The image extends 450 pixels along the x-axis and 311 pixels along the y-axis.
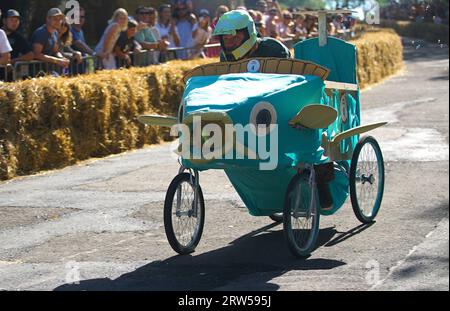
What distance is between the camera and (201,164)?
7.86 meters

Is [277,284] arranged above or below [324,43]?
below

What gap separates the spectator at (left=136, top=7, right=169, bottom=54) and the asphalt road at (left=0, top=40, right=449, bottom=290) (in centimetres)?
443

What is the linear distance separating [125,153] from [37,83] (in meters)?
2.13

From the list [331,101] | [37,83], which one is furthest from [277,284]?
[37,83]

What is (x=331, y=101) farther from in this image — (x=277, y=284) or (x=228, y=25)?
(x=277, y=284)

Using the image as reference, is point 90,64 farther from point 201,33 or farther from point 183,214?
point 183,214

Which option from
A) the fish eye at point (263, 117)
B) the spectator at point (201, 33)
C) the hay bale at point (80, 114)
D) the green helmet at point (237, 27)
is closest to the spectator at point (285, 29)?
the spectator at point (201, 33)

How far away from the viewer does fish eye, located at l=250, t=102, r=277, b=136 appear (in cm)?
782

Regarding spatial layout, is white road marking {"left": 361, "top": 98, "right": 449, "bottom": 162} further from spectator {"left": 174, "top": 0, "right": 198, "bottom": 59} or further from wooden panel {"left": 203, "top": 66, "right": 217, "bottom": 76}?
wooden panel {"left": 203, "top": 66, "right": 217, "bottom": 76}

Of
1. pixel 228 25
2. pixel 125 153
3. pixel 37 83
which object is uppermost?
pixel 228 25

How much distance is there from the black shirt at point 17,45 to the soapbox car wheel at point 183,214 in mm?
6653

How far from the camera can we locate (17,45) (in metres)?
14.8

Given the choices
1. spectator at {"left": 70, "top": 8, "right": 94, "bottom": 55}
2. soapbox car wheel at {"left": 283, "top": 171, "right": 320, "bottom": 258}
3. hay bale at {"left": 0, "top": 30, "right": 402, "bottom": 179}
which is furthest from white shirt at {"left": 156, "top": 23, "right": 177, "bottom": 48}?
soapbox car wheel at {"left": 283, "top": 171, "right": 320, "bottom": 258}
